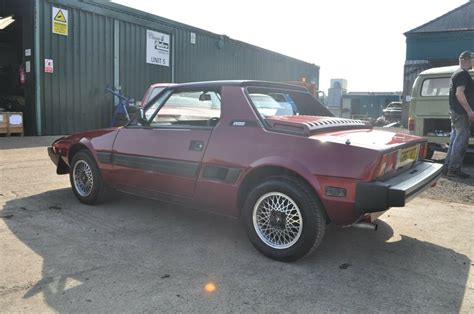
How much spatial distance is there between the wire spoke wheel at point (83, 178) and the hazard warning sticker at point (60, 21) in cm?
808

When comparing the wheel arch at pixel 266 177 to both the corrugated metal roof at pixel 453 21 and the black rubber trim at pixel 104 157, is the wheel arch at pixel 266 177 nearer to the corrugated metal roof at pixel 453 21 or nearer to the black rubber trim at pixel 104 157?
the black rubber trim at pixel 104 157

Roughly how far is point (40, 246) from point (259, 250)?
1.82 m

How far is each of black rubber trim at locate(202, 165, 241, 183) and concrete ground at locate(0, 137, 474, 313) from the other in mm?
586

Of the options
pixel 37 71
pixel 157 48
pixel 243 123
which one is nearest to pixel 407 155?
pixel 243 123

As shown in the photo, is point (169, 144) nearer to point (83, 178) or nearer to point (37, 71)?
point (83, 178)

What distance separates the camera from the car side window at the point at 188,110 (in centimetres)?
390

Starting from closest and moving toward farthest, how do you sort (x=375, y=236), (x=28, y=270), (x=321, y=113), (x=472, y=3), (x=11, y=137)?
(x=28, y=270) → (x=375, y=236) → (x=321, y=113) → (x=11, y=137) → (x=472, y=3)

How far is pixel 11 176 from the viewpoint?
6.25 meters

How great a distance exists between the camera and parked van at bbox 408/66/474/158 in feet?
26.4

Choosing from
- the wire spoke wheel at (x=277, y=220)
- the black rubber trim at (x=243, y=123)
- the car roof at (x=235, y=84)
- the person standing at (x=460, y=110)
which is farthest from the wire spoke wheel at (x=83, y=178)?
the person standing at (x=460, y=110)

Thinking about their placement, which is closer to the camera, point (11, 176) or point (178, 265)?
point (178, 265)

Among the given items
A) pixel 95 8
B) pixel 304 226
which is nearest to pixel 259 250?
pixel 304 226

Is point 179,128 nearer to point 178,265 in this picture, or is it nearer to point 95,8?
point 178,265

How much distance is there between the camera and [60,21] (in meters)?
11.6
